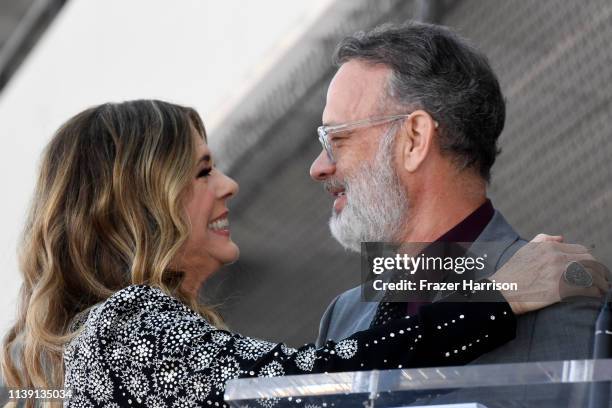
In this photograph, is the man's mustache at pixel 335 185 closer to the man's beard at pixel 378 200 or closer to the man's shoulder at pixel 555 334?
the man's beard at pixel 378 200

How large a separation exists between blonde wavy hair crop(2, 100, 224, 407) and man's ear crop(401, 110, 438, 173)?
404 mm

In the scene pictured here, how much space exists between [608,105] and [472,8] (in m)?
0.46

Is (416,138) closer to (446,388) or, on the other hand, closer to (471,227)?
(471,227)

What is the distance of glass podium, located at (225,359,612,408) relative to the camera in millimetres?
1268

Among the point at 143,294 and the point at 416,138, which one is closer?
the point at 143,294

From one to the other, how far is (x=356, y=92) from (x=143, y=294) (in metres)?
0.60

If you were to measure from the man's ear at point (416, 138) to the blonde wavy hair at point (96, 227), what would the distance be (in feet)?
1.33

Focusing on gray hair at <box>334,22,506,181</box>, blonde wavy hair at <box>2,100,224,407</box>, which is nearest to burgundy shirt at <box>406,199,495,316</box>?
gray hair at <box>334,22,506,181</box>

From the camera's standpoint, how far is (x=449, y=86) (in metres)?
2.30

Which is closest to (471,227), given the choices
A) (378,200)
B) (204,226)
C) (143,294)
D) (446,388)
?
(378,200)

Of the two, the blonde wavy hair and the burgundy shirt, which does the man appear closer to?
the burgundy shirt

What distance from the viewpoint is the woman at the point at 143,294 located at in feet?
6.11

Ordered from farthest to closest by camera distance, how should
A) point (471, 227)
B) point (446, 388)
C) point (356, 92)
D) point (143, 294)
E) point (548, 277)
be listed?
point (356, 92)
point (471, 227)
point (143, 294)
point (548, 277)
point (446, 388)

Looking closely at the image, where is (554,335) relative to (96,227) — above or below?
above
